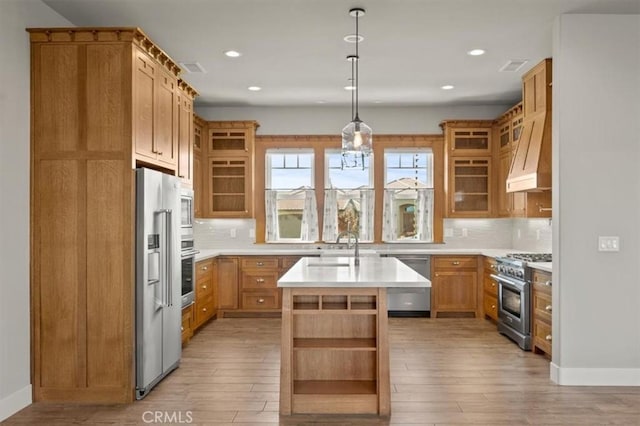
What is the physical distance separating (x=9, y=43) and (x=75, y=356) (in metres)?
2.21

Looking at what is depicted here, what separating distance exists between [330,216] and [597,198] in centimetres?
393

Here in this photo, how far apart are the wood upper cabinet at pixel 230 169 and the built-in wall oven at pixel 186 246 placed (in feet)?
6.89

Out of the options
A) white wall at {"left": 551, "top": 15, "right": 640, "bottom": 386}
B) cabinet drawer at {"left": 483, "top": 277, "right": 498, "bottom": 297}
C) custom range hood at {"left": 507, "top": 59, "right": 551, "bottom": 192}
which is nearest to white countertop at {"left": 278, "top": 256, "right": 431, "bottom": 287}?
white wall at {"left": 551, "top": 15, "right": 640, "bottom": 386}

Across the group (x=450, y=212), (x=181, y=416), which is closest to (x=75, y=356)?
(x=181, y=416)

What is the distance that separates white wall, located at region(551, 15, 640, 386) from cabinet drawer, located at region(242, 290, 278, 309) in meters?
3.72

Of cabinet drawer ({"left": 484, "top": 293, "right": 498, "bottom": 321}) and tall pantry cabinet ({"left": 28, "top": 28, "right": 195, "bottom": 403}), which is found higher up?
tall pantry cabinet ({"left": 28, "top": 28, "right": 195, "bottom": 403})

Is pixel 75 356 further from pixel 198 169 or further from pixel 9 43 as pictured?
pixel 198 169

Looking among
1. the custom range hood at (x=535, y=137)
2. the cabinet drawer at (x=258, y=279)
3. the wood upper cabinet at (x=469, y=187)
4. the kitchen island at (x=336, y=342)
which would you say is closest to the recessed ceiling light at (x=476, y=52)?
the custom range hood at (x=535, y=137)

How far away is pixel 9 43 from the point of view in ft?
11.5

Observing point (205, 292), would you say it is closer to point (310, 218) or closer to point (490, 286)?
point (310, 218)

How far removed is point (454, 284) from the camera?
22.6 ft

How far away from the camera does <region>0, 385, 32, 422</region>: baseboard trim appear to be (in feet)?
11.1

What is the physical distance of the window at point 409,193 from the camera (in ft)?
24.5

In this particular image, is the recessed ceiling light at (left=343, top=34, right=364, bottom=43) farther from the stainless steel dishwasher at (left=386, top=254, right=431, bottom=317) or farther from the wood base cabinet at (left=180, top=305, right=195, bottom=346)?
the stainless steel dishwasher at (left=386, top=254, right=431, bottom=317)
